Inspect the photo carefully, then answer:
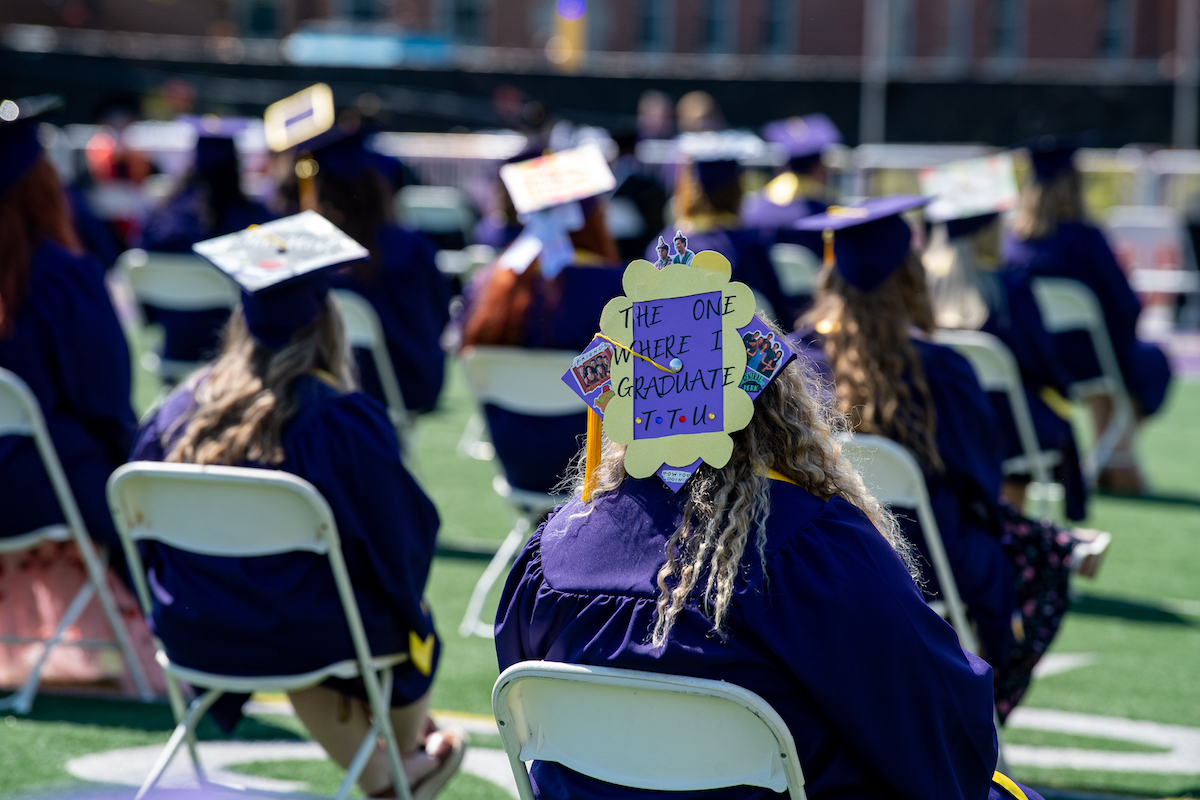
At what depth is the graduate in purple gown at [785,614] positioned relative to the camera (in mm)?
1766

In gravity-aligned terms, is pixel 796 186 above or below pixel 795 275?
above

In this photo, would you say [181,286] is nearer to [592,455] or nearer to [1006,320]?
[1006,320]

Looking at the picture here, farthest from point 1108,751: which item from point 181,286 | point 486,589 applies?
point 181,286

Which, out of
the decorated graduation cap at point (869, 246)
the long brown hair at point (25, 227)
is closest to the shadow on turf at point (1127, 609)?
the decorated graduation cap at point (869, 246)

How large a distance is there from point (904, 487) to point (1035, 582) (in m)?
0.63

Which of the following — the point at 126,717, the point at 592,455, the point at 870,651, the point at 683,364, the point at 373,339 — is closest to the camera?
the point at 870,651

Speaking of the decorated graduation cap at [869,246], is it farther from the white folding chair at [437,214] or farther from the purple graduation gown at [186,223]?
the white folding chair at [437,214]

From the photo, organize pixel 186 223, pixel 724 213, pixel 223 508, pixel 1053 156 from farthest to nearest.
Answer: pixel 724 213 → pixel 186 223 → pixel 1053 156 → pixel 223 508

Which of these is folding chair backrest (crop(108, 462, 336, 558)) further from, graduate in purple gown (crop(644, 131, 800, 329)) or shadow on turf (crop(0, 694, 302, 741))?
graduate in purple gown (crop(644, 131, 800, 329))

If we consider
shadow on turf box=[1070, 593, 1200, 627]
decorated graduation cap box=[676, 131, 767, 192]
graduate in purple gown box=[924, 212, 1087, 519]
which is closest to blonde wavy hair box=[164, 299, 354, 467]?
graduate in purple gown box=[924, 212, 1087, 519]

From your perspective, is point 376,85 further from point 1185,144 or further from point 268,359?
point 268,359

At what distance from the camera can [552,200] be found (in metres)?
4.71

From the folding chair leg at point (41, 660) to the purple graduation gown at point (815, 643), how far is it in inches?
83.6

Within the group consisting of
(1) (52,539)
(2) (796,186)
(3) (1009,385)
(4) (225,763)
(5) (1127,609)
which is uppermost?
(2) (796,186)
